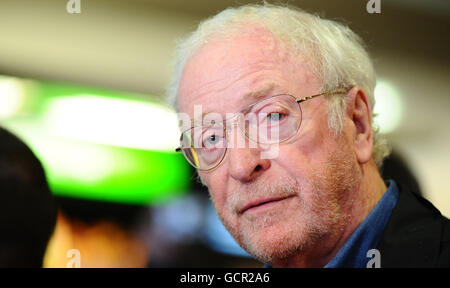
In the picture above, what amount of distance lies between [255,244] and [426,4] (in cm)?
159

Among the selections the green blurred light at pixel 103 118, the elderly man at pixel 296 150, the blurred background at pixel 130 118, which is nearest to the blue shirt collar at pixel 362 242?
the elderly man at pixel 296 150

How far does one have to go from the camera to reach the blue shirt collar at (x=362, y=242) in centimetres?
126

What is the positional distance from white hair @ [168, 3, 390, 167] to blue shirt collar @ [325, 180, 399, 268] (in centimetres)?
25

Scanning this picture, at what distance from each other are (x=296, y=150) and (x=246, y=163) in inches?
5.7

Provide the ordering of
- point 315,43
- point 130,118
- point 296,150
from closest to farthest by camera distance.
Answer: point 296,150 < point 315,43 < point 130,118

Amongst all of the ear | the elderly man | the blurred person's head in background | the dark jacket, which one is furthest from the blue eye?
the blurred person's head in background

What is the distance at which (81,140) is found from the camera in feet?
10.3

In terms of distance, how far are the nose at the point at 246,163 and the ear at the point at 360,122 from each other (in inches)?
11.9

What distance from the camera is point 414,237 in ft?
3.74

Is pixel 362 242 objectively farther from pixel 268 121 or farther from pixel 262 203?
pixel 268 121

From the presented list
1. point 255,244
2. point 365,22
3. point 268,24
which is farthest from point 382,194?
point 365,22

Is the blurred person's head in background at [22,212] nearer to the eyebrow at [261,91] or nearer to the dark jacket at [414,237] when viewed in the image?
the eyebrow at [261,91]

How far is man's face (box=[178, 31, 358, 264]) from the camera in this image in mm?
1204

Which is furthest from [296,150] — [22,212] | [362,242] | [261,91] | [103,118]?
[103,118]
